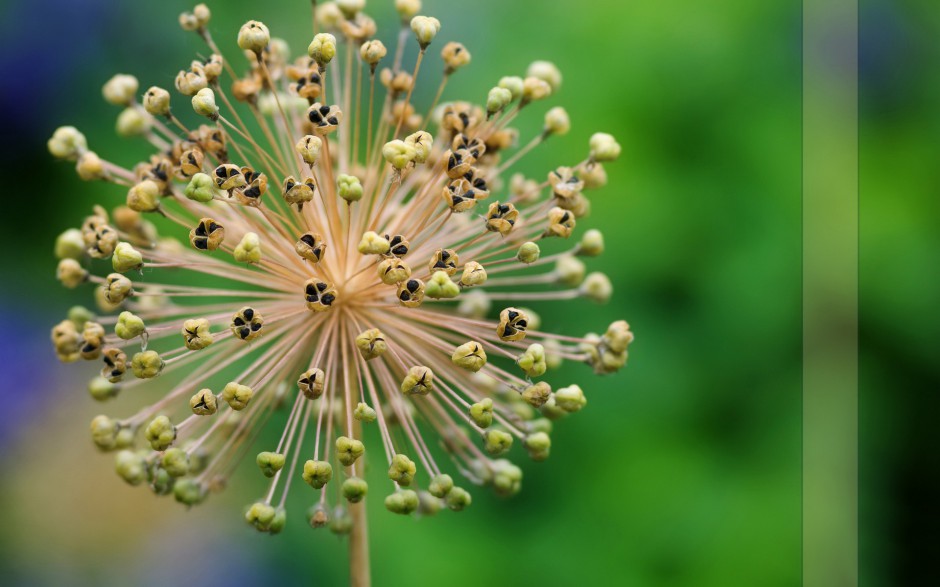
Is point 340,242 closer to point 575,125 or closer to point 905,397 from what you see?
point 575,125

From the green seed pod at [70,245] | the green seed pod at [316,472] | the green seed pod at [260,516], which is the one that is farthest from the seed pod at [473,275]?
the green seed pod at [70,245]

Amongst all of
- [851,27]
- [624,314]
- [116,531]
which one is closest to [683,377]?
[624,314]

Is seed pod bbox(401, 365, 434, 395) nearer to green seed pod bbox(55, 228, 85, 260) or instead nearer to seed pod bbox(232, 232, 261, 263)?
seed pod bbox(232, 232, 261, 263)

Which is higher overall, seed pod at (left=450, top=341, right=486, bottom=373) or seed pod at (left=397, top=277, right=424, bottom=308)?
seed pod at (left=397, top=277, right=424, bottom=308)

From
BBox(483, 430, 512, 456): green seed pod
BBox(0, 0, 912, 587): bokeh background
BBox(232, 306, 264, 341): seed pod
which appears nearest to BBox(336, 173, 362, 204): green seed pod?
BBox(232, 306, 264, 341): seed pod

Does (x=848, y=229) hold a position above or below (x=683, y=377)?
above

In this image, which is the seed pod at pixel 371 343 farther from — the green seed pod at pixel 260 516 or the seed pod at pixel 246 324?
the green seed pod at pixel 260 516

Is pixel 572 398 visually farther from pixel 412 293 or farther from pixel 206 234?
pixel 206 234
